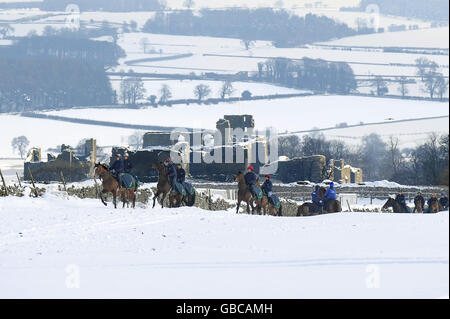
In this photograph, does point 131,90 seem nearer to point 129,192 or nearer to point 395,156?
point 395,156

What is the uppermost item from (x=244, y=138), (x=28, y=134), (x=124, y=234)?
(x=124, y=234)

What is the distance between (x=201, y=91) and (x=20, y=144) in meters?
54.9

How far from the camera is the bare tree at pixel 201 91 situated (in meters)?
183

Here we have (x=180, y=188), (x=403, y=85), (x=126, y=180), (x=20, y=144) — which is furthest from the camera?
(x=403, y=85)

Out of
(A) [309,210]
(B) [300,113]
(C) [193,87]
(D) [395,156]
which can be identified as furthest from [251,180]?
(C) [193,87]

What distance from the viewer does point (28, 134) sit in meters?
143

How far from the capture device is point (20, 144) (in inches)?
5197

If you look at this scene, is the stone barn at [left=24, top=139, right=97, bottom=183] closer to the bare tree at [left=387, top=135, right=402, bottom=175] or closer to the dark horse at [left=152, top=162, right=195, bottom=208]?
the bare tree at [left=387, top=135, right=402, bottom=175]

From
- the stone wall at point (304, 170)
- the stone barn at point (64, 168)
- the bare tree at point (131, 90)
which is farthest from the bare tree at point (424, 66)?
the stone wall at point (304, 170)

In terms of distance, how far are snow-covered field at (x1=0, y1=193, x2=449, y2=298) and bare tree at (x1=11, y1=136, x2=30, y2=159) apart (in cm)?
10210

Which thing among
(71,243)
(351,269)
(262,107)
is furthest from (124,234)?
(262,107)

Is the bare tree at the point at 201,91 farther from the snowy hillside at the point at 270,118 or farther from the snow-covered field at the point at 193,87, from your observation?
the snowy hillside at the point at 270,118

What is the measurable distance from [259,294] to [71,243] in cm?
721

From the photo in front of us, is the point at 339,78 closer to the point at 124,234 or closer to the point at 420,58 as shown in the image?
the point at 420,58
